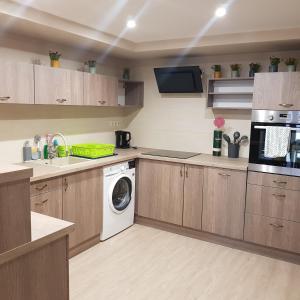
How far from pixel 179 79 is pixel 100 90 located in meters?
1.04

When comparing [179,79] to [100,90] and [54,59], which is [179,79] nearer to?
[100,90]

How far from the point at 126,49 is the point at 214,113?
54.0 inches

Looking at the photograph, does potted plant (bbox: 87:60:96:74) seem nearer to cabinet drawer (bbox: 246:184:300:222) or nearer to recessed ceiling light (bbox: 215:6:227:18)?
recessed ceiling light (bbox: 215:6:227:18)

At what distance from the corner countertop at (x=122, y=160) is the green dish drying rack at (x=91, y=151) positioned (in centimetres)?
10

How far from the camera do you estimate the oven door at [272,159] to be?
3.05m

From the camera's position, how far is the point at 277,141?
3.14m

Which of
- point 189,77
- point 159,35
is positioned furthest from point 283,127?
point 159,35

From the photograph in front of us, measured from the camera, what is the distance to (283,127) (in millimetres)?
3100

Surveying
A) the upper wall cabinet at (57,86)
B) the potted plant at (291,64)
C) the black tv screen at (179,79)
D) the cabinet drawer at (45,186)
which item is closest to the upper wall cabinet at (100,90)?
the upper wall cabinet at (57,86)

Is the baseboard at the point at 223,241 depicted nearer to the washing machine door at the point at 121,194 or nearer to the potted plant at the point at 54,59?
the washing machine door at the point at 121,194

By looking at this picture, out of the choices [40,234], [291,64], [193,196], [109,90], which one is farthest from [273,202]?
[40,234]

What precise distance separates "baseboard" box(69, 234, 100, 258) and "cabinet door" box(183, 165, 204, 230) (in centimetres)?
105

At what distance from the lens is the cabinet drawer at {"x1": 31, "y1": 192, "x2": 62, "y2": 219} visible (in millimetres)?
2636

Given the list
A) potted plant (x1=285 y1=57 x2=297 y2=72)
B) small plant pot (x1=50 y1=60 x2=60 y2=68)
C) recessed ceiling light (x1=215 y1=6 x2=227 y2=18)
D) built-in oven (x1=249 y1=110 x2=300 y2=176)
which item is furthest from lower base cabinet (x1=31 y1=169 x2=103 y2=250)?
potted plant (x1=285 y1=57 x2=297 y2=72)
